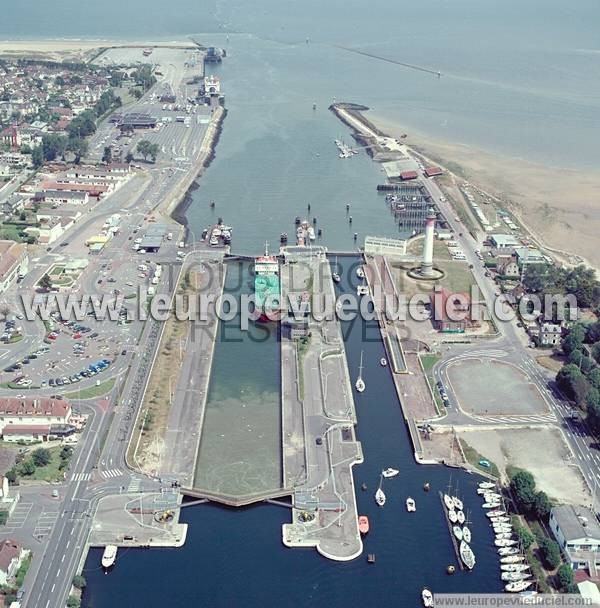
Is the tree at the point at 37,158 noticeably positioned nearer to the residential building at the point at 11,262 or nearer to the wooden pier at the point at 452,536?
the residential building at the point at 11,262

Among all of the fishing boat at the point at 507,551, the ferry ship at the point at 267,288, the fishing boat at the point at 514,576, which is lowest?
the fishing boat at the point at 514,576

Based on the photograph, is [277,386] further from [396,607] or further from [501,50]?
[501,50]

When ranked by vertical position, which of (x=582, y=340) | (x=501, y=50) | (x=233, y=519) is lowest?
(x=233, y=519)

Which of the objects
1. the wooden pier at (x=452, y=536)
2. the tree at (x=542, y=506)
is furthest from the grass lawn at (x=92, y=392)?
the tree at (x=542, y=506)

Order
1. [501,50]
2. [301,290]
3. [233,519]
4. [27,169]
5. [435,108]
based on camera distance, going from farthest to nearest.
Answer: [501,50]
[435,108]
[27,169]
[301,290]
[233,519]

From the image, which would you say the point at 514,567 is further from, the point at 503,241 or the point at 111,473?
the point at 503,241

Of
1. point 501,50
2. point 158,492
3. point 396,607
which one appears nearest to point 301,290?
point 158,492

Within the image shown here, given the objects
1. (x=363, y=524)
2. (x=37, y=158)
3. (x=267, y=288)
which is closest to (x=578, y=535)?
(x=363, y=524)
